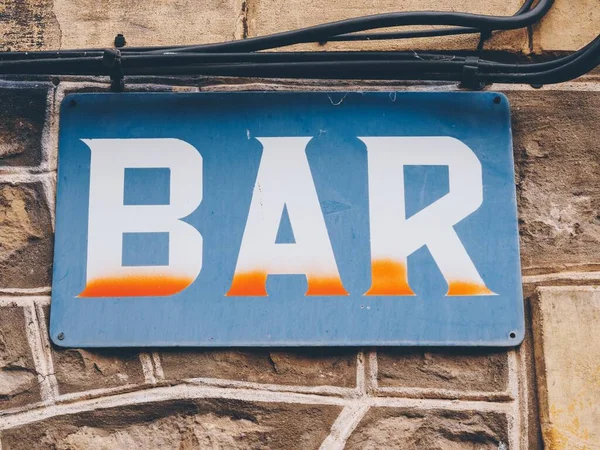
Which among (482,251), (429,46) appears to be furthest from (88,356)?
(429,46)

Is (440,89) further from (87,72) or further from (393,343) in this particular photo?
(87,72)

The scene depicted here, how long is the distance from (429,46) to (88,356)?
81cm

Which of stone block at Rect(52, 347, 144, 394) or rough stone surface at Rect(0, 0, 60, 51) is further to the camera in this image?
rough stone surface at Rect(0, 0, 60, 51)

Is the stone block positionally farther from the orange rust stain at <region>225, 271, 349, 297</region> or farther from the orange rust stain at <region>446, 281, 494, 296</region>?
the orange rust stain at <region>446, 281, 494, 296</region>

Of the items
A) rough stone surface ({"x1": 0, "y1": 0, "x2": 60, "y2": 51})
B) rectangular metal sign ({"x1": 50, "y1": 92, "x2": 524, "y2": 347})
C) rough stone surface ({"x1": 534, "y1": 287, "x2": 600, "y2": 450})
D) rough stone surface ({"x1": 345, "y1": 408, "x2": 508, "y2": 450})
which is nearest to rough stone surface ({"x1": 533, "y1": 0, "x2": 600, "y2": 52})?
rectangular metal sign ({"x1": 50, "y1": 92, "x2": 524, "y2": 347})

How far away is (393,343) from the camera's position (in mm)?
988

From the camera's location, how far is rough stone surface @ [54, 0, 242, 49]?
1117mm

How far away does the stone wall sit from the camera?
97 centimetres

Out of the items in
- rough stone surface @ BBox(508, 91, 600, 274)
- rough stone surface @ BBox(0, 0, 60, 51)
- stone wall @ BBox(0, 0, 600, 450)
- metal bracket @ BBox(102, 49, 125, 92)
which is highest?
rough stone surface @ BBox(0, 0, 60, 51)

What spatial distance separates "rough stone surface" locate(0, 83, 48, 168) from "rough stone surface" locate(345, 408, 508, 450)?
2.40 feet

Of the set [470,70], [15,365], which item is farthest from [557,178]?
[15,365]

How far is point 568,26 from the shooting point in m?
1.11

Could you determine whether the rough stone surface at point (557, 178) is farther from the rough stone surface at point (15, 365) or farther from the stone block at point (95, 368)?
the rough stone surface at point (15, 365)

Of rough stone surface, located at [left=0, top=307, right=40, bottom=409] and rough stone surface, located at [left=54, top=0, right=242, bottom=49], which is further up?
rough stone surface, located at [left=54, top=0, right=242, bottom=49]
